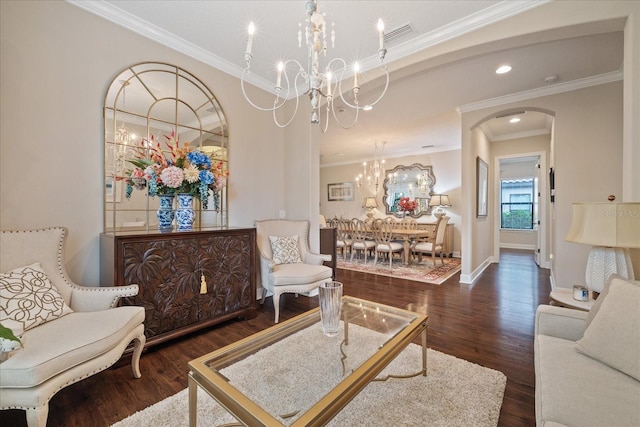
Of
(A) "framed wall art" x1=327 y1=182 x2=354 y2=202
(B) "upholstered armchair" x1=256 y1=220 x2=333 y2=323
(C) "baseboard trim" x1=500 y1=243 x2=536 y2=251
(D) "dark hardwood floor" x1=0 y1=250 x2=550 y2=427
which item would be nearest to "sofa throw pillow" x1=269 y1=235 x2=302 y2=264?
(B) "upholstered armchair" x1=256 y1=220 x2=333 y2=323

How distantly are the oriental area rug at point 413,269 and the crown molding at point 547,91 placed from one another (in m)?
2.78

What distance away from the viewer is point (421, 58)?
2.56 metres

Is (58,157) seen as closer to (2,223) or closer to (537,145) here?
(2,223)

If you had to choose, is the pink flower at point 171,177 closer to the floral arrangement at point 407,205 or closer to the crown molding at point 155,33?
the crown molding at point 155,33

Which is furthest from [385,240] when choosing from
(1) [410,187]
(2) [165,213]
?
(2) [165,213]

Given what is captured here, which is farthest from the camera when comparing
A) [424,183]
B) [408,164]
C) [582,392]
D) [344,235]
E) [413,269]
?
[408,164]

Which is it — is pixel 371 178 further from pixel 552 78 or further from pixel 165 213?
pixel 165 213

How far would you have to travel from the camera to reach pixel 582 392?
3.31ft

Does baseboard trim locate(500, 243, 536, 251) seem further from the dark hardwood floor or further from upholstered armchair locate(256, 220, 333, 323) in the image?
upholstered armchair locate(256, 220, 333, 323)

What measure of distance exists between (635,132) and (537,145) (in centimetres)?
452

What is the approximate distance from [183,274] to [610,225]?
3.06 m

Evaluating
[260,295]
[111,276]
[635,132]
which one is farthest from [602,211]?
[111,276]

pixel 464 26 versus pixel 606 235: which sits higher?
pixel 464 26

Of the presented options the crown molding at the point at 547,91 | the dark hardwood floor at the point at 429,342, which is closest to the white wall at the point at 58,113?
the dark hardwood floor at the point at 429,342
